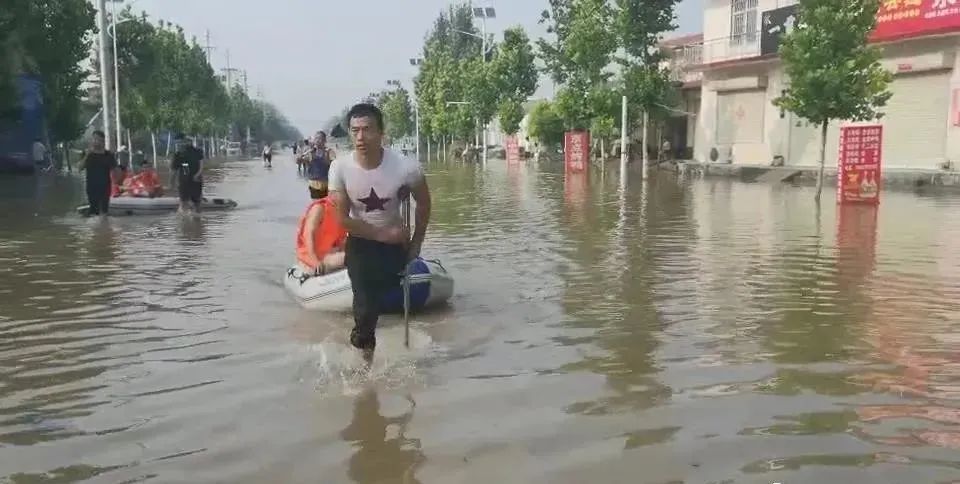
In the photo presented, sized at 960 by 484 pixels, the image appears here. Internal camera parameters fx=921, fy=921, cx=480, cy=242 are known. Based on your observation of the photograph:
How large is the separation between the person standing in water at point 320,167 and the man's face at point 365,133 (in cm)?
168

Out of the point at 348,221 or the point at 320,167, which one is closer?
the point at 348,221

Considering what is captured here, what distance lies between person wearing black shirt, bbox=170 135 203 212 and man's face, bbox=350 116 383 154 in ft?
42.7

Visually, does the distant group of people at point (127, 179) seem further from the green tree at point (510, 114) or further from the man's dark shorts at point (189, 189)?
the green tree at point (510, 114)

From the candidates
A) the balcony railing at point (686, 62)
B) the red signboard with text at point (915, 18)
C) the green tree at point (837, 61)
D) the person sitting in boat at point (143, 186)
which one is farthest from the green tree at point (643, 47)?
the person sitting in boat at point (143, 186)

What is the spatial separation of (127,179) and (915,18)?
78.6 ft

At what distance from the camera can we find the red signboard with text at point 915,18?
2765 cm

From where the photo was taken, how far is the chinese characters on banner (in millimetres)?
19547

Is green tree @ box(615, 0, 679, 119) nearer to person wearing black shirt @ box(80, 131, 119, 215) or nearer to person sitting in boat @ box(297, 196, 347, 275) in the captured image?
person wearing black shirt @ box(80, 131, 119, 215)

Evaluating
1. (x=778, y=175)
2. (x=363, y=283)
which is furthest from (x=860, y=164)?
(x=363, y=283)

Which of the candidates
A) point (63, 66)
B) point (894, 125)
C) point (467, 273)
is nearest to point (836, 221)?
point (467, 273)

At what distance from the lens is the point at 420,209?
593 centimetres

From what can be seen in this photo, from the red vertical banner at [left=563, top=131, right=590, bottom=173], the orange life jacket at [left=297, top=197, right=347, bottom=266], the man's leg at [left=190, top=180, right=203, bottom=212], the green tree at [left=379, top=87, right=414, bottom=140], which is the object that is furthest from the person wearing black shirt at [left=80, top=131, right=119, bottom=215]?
the green tree at [left=379, top=87, right=414, bottom=140]

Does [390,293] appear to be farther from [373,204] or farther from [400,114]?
[400,114]

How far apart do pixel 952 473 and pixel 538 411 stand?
6.97ft
